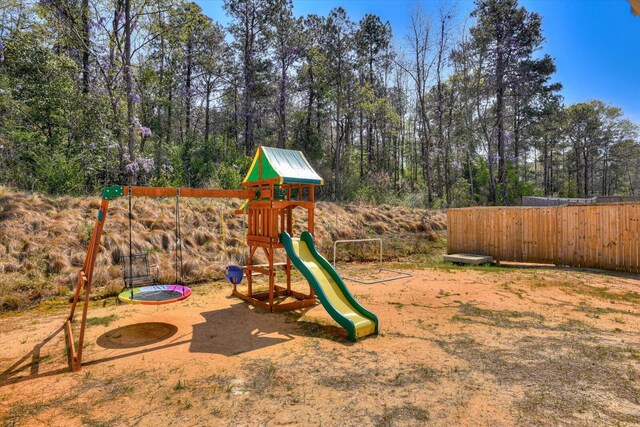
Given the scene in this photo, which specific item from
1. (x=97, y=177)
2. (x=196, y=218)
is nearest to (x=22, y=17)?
(x=97, y=177)

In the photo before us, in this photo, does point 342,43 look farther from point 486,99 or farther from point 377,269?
point 377,269

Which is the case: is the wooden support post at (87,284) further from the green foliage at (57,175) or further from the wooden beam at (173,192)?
the green foliage at (57,175)

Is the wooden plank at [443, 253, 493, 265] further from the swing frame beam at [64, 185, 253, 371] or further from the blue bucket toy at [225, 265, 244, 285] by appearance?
the swing frame beam at [64, 185, 253, 371]

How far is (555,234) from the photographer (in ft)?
34.0

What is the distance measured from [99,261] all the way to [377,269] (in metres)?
7.15

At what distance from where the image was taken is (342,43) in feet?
67.6

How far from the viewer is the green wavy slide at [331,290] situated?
4.70 m

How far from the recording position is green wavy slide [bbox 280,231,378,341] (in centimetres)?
470

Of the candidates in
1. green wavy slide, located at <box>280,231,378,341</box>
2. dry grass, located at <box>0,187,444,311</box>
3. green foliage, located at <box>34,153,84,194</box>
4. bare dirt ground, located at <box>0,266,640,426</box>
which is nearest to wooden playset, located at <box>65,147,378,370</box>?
Answer: green wavy slide, located at <box>280,231,378,341</box>

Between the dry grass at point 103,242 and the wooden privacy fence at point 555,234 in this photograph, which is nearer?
the dry grass at point 103,242

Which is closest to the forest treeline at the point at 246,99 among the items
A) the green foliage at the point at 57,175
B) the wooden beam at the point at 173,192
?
the green foliage at the point at 57,175

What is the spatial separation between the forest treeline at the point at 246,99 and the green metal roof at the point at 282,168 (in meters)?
6.27

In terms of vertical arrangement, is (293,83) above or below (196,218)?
above

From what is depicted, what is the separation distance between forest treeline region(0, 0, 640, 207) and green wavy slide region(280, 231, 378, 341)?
24.2ft
